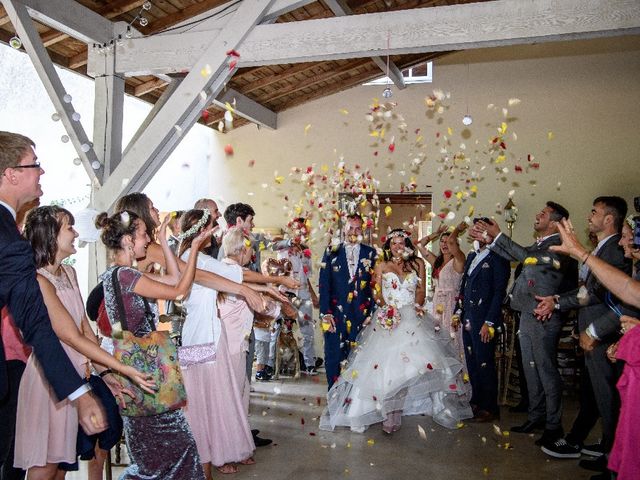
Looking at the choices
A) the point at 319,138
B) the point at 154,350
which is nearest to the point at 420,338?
the point at 154,350

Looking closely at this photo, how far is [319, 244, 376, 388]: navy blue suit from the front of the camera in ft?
19.1

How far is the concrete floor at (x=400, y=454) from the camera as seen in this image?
3.97 meters

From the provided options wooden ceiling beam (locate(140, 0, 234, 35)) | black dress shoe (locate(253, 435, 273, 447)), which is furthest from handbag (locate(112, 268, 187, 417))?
wooden ceiling beam (locate(140, 0, 234, 35))

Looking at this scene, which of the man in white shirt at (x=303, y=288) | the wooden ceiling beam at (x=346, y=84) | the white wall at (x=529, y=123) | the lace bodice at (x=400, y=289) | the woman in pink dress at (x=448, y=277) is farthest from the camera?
the wooden ceiling beam at (x=346, y=84)

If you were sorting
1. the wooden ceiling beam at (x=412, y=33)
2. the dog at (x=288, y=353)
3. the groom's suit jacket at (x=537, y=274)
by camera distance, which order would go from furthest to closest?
the dog at (x=288, y=353)
the groom's suit jacket at (x=537, y=274)
the wooden ceiling beam at (x=412, y=33)

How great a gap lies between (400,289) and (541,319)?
1.21 meters

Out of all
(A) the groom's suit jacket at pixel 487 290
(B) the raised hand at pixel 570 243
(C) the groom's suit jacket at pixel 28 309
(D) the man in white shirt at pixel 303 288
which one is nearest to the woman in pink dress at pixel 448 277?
(A) the groom's suit jacket at pixel 487 290

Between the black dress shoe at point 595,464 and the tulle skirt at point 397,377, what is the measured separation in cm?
108

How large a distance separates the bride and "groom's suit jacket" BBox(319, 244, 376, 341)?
35cm

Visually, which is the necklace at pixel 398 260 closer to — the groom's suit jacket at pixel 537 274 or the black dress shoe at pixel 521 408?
the groom's suit jacket at pixel 537 274

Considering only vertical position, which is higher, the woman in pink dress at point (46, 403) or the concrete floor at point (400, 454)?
the woman in pink dress at point (46, 403)

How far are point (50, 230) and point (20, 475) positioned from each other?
111cm

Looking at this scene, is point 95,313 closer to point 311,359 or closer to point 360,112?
point 311,359

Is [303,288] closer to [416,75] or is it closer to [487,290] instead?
[487,290]
